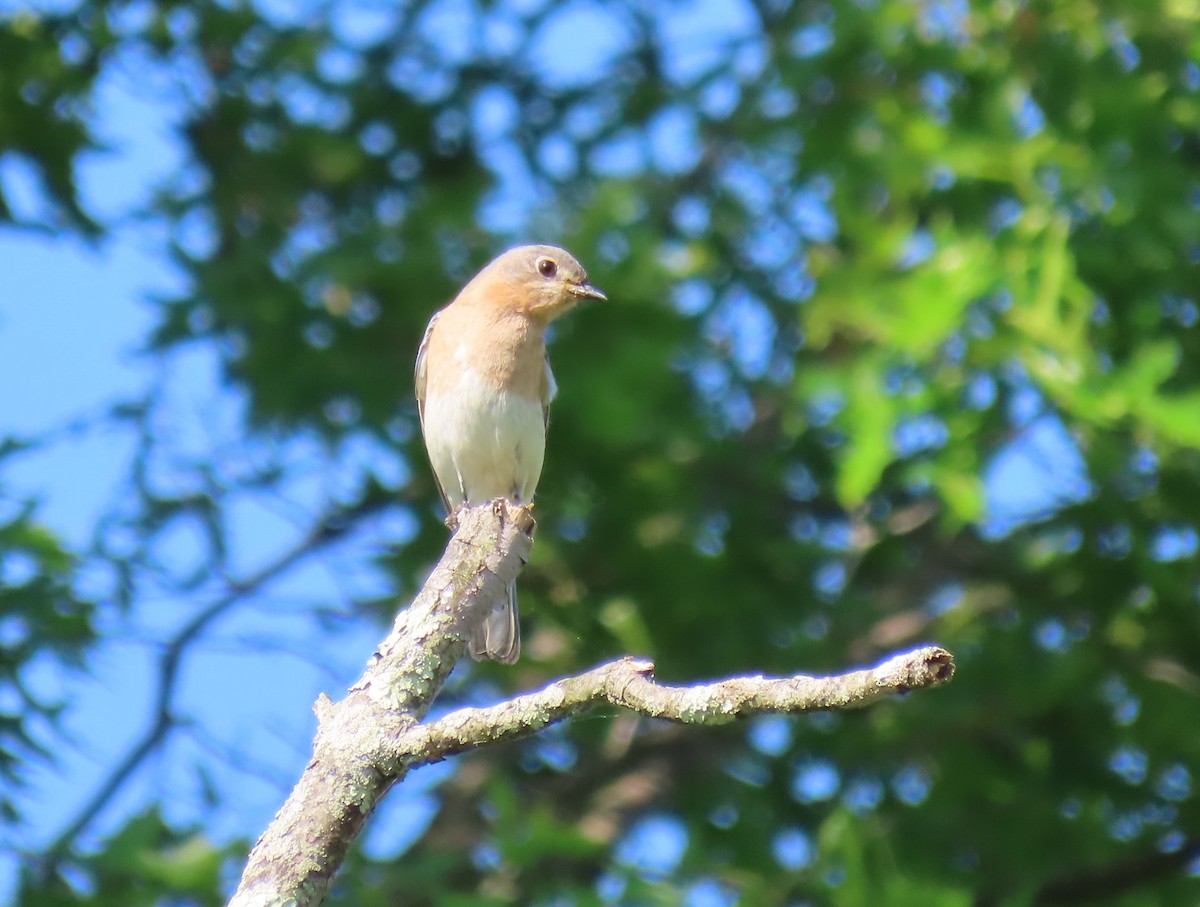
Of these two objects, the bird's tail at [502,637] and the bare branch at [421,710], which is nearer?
the bare branch at [421,710]

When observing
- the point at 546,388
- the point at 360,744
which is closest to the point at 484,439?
the point at 546,388

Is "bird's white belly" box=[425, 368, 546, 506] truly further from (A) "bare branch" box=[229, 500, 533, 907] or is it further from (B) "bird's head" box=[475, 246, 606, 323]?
(A) "bare branch" box=[229, 500, 533, 907]

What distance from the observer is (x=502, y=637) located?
6.41 m

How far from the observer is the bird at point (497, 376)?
6797mm

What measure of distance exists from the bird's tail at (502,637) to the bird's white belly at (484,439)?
503 millimetres

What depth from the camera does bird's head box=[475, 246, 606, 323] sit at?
711 centimetres

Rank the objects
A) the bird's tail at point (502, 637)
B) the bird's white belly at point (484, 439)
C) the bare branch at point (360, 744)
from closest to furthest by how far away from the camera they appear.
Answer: the bare branch at point (360, 744) → the bird's tail at point (502, 637) → the bird's white belly at point (484, 439)

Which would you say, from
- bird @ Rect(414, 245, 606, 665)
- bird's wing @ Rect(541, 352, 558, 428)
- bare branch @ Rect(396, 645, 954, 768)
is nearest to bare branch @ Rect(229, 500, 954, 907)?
bare branch @ Rect(396, 645, 954, 768)

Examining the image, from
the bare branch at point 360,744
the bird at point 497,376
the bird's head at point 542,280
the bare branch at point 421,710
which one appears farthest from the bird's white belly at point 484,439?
the bare branch at point 421,710

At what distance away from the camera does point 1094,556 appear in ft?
26.0

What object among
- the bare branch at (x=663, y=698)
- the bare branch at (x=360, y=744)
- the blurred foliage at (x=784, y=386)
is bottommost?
the blurred foliage at (x=784, y=386)

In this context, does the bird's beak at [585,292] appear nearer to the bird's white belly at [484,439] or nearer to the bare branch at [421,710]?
the bird's white belly at [484,439]

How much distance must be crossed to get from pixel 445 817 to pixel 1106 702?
3.46 metres

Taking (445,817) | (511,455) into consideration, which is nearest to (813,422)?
(511,455)
